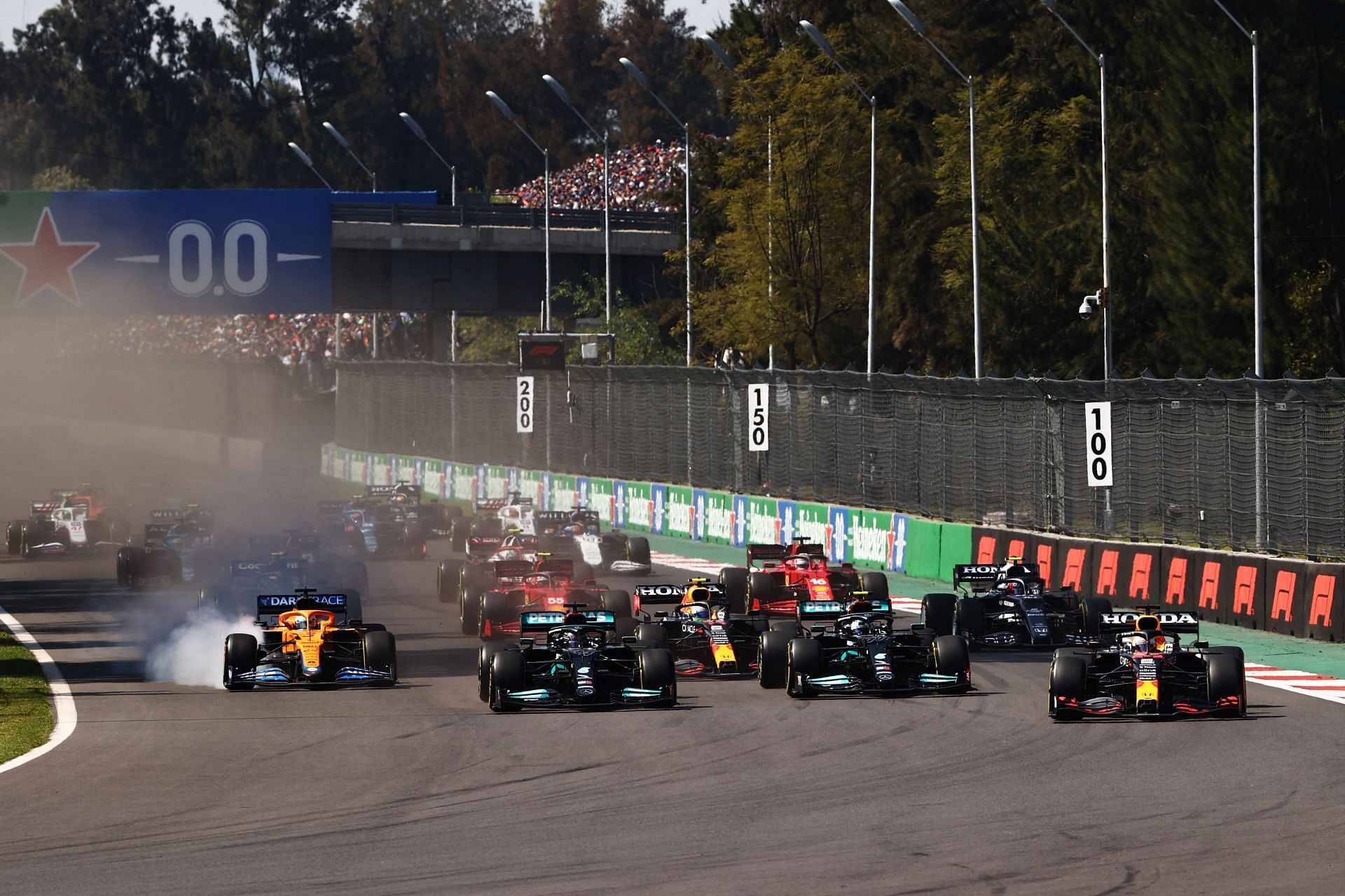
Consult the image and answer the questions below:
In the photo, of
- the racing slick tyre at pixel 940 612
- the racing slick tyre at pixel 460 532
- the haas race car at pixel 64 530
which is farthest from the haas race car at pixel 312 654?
the haas race car at pixel 64 530

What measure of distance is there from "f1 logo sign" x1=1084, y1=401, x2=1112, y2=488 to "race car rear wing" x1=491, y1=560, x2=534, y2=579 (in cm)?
777

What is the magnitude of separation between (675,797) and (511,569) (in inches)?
460

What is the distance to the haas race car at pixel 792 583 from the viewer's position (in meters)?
28.0

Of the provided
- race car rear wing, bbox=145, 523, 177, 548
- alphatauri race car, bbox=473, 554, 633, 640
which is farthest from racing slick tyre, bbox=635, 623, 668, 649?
race car rear wing, bbox=145, 523, 177, 548

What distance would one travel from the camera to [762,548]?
30.1m

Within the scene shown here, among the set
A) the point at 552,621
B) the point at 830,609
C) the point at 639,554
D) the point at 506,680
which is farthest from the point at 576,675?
the point at 639,554

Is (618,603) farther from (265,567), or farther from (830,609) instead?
(265,567)

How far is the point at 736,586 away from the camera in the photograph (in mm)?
28656

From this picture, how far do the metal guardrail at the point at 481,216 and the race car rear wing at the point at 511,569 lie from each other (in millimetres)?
43337

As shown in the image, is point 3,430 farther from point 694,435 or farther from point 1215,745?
point 1215,745

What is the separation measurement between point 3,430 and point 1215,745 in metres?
83.5

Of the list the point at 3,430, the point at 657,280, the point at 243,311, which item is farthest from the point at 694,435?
the point at 3,430

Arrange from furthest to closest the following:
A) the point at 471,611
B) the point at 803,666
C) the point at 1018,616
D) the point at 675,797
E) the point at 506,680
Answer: the point at 471,611, the point at 1018,616, the point at 803,666, the point at 506,680, the point at 675,797

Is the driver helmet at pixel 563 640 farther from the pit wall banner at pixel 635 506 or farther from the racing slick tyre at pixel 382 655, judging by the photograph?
the pit wall banner at pixel 635 506
